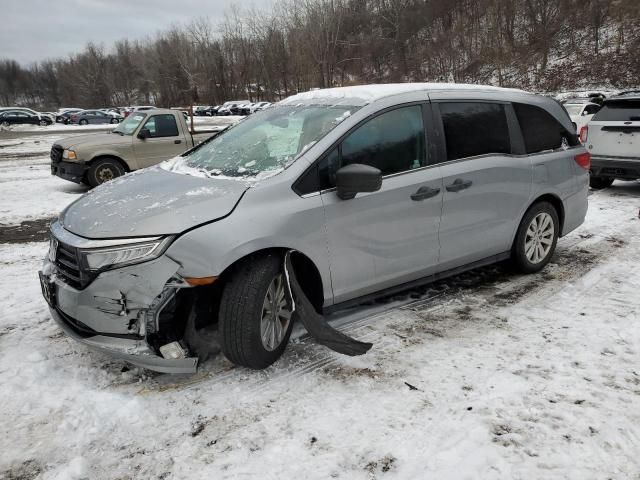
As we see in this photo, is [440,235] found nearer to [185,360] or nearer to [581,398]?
[581,398]

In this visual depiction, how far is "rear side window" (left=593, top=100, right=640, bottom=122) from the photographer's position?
8.35 metres

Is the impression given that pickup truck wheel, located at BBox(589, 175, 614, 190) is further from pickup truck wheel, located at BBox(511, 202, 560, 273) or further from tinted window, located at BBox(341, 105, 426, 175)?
tinted window, located at BBox(341, 105, 426, 175)

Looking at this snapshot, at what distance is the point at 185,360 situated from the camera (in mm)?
2889

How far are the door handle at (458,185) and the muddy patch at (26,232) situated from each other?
552cm

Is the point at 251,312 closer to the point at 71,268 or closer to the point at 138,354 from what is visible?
the point at 138,354

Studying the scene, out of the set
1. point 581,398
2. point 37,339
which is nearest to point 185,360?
point 37,339

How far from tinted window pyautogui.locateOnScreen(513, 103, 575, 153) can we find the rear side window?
4.44 meters

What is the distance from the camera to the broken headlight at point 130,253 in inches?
109

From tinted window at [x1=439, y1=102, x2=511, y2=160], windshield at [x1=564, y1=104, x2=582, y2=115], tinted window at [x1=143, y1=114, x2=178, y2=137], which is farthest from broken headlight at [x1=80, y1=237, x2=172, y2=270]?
windshield at [x1=564, y1=104, x2=582, y2=115]

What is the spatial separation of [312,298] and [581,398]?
1.76m

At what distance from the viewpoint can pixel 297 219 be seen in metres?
3.12

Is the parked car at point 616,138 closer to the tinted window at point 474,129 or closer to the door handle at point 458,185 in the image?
the tinted window at point 474,129

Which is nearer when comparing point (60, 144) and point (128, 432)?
point (128, 432)

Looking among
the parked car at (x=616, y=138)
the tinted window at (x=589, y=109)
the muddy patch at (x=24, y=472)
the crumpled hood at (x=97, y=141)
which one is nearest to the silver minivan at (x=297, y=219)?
the muddy patch at (x=24, y=472)
